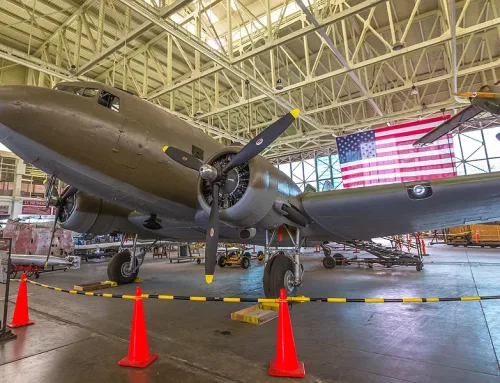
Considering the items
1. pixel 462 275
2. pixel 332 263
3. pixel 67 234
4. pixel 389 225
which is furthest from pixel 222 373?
pixel 67 234

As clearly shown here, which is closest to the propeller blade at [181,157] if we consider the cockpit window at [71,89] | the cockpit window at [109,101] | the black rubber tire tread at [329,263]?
the cockpit window at [109,101]

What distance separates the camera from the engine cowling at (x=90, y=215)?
7.68 m

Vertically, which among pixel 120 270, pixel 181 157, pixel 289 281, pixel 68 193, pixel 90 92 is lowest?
pixel 289 281

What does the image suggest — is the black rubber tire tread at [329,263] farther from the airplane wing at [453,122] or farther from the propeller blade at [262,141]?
the propeller blade at [262,141]

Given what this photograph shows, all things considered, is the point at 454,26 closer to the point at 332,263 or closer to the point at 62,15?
the point at 332,263

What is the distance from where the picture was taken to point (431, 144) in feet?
39.0

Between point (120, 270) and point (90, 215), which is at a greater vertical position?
point (90, 215)

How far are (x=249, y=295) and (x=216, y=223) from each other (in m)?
3.19

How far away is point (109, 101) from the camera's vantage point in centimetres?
500

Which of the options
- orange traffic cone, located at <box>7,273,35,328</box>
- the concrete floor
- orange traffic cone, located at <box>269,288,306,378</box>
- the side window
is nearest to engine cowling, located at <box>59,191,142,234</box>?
the concrete floor

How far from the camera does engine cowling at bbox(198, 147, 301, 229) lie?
4.89 meters

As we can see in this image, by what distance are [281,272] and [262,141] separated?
112 inches

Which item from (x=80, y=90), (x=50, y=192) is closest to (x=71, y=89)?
(x=80, y=90)

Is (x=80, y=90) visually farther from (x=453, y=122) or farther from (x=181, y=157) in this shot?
(x=453, y=122)
